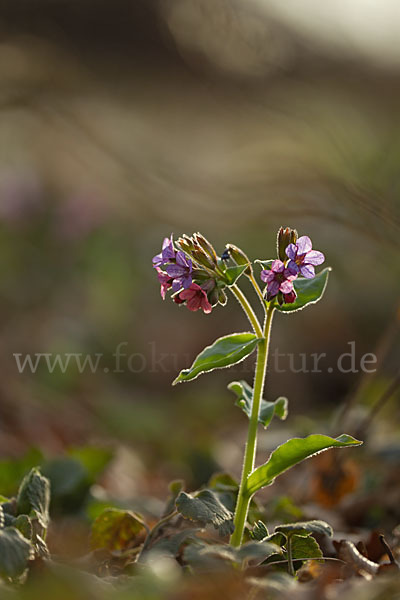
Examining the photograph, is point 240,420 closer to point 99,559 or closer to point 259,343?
point 99,559

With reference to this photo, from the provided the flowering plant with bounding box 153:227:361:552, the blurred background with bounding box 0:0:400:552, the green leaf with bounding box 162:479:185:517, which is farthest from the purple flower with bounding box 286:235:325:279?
the blurred background with bounding box 0:0:400:552

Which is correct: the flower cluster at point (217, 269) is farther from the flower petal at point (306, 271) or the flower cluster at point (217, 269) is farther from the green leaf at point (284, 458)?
the green leaf at point (284, 458)

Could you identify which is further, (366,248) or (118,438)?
(366,248)

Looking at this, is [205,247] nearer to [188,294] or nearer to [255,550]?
[188,294]

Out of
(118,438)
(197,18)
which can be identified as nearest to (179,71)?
(197,18)

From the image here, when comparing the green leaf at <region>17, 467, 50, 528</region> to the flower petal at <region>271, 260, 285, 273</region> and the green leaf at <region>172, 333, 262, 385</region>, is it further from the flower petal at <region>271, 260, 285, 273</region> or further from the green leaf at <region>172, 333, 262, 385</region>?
the flower petal at <region>271, 260, 285, 273</region>

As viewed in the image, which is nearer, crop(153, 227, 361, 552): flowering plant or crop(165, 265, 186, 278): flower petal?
crop(153, 227, 361, 552): flowering plant

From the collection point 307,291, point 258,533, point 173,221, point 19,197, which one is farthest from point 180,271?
point 173,221
